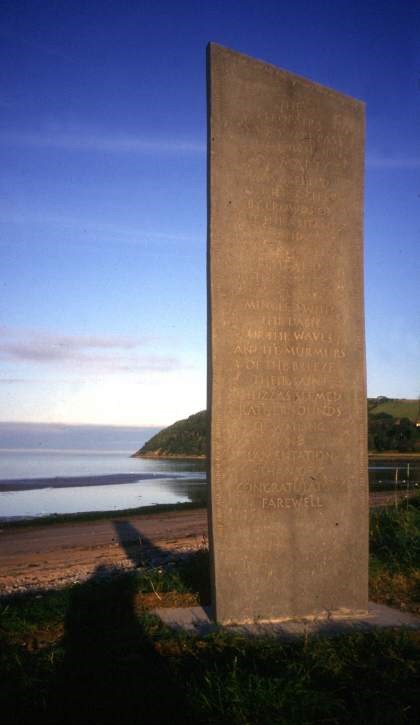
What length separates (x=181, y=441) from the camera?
303 ft

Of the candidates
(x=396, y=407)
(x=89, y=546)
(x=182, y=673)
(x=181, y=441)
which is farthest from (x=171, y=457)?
(x=182, y=673)

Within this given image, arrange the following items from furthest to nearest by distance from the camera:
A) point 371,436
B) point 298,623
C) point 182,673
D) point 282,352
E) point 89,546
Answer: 1. point 371,436
2. point 89,546
3. point 282,352
4. point 298,623
5. point 182,673

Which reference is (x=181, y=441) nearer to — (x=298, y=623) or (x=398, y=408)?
(x=398, y=408)

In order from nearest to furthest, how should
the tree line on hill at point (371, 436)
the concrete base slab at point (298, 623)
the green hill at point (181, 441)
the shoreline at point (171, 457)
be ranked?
the concrete base slab at point (298, 623)
the tree line on hill at point (371, 436)
the shoreline at point (171, 457)
the green hill at point (181, 441)

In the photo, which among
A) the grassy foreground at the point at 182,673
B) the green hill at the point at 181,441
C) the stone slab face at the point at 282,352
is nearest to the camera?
the grassy foreground at the point at 182,673

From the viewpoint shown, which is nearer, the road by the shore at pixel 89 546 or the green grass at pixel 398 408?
the road by the shore at pixel 89 546

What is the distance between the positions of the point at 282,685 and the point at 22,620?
266 cm

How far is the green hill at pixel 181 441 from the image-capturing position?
85.5 meters

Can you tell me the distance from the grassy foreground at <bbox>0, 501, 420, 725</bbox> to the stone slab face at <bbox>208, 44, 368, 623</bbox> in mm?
879

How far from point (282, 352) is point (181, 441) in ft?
288

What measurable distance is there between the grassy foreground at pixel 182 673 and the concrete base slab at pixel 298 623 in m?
0.24

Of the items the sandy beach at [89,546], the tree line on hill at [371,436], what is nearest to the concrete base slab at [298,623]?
the sandy beach at [89,546]

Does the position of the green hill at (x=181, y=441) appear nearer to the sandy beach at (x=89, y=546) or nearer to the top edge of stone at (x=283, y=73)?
the sandy beach at (x=89, y=546)

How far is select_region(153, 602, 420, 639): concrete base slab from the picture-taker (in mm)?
4812
